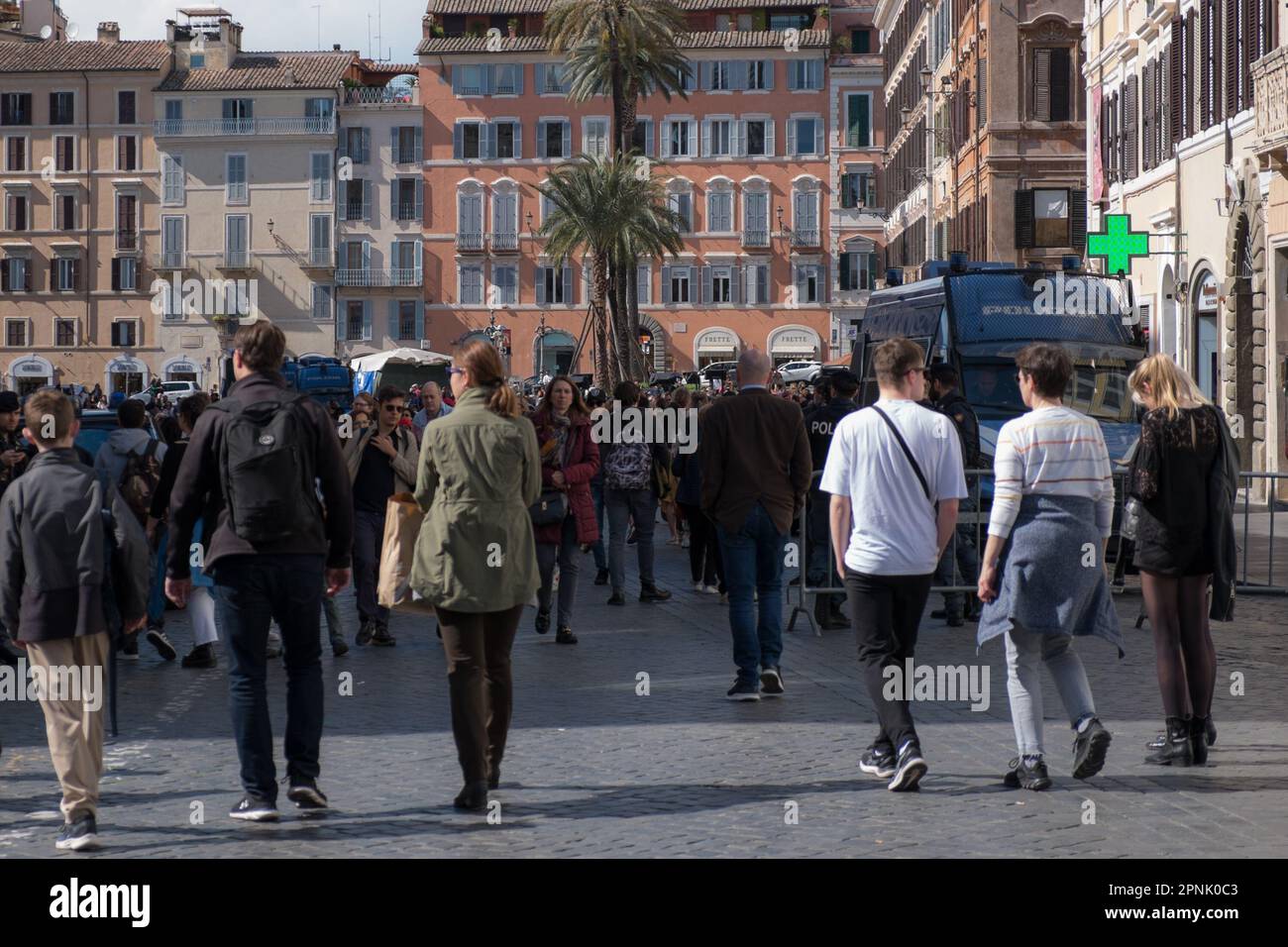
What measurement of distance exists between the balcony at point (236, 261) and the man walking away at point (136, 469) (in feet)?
266

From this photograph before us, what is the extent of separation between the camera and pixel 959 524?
49.6 feet

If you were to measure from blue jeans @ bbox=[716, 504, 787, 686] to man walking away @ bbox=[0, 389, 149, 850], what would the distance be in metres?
3.97

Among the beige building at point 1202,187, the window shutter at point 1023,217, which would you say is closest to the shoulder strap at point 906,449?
the beige building at point 1202,187

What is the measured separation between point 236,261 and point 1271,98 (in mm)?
72801

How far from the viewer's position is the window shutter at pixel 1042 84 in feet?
153

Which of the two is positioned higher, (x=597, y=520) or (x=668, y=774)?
(x=597, y=520)

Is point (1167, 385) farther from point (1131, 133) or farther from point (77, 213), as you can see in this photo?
point (77, 213)

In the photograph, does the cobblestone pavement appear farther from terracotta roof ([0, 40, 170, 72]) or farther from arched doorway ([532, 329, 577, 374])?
terracotta roof ([0, 40, 170, 72])

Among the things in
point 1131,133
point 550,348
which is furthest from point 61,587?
point 550,348

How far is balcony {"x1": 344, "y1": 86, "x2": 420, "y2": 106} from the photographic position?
91500 mm

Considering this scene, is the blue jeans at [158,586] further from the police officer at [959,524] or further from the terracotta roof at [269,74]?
the terracotta roof at [269,74]

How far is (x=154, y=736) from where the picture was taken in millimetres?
9680

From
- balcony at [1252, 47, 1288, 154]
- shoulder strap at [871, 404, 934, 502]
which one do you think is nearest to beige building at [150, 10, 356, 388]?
balcony at [1252, 47, 1288, 154]
